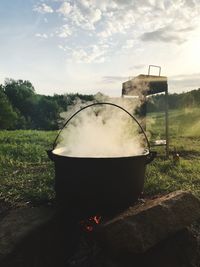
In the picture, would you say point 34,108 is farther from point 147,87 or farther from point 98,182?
point 98,182

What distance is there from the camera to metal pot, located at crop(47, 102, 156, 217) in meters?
3.23

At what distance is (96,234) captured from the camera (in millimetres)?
3070

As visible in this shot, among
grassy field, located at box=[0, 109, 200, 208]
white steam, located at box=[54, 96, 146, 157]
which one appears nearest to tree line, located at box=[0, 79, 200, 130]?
grassy field, located at box=[0, 109, 200, 208]

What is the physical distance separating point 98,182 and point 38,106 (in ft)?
78.5

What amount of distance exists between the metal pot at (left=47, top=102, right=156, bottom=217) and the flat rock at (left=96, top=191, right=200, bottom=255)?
22 cm

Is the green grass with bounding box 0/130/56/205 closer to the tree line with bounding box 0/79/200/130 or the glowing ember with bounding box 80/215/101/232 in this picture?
the glowing ember with bounding box 80/215/101/232

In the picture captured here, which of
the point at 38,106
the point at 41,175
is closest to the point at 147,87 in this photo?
the point at 41,175

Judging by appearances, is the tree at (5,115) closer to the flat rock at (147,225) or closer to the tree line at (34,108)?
the tree line at (34,108)

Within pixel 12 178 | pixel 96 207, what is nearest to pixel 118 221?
pixel 96 207

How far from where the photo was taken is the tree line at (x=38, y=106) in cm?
2123

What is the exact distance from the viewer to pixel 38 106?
26.5 meters

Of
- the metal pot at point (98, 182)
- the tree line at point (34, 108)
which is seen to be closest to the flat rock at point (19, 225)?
the metal pot at point (98, 182)

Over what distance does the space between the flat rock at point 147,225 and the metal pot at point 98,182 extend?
217mm

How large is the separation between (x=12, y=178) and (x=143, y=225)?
143 inches
